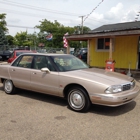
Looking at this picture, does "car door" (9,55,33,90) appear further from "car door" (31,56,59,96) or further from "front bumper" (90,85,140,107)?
"front bumper" (90,85,140,107)

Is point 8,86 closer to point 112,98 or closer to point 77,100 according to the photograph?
point 77,100

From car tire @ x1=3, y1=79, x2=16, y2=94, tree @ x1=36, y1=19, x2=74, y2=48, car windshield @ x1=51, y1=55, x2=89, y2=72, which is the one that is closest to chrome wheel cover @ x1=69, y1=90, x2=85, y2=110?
car windshield @ x1=51, y1=55, x2=89, y2=72

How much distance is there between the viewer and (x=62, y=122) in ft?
14.3

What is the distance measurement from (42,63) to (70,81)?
1.32m

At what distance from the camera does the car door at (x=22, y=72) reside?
6199mm

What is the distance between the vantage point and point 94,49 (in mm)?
14547

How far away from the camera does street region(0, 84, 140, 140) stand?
370cm

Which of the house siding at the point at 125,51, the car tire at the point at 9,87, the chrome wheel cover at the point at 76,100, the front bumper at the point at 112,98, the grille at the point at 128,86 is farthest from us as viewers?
the house siding at the point at 125,51

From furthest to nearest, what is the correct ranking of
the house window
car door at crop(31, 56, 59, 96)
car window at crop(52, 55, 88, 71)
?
the house window
car window at crop(52, 55, 88, 71)
car door at crop(31, 56, 59, 96)

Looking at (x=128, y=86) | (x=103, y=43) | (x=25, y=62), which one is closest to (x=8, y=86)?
(x=25, y=62)

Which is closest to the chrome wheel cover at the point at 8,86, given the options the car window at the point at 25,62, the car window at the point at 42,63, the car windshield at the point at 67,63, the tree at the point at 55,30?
the car window at the point at 25,62

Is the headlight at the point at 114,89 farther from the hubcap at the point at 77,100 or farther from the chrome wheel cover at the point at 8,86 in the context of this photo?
the chrome wheel cover at the point at 8,86

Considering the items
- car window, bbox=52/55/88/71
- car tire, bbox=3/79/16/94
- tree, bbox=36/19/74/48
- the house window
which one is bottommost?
car tire, bbox=3/79/16/94

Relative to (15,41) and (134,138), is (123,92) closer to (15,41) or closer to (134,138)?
(134,138)
